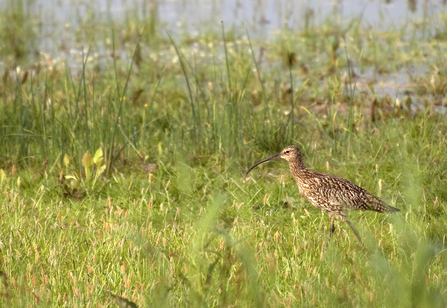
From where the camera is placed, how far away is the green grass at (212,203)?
11.2 feet

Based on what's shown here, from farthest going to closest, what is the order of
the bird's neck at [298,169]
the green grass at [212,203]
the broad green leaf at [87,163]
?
the broad green leaf at [87,163], the bird's neck at [298,169], the green grass at [212,203]

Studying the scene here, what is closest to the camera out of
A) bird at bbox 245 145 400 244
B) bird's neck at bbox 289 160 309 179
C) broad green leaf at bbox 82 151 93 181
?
bird at bbox 245 145 400 244

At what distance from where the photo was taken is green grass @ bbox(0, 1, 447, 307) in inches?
134

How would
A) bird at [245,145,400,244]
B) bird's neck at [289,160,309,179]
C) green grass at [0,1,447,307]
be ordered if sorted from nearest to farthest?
green grass at [0,1,447,307], bird at [245,145,400,244], bird's neck at [289,160,309,179]

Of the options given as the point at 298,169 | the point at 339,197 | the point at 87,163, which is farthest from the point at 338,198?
the point at 87,163

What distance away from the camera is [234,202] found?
4.94 m

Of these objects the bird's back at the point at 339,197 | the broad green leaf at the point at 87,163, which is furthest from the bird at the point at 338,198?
the broad green leaf at the point at 87,163

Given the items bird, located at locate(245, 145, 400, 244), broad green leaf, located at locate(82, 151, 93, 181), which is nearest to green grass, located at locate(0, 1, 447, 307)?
broad green leaf, located at locate(82, 151, 93, 181)

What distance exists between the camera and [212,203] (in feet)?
9.14

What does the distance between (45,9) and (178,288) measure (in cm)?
945

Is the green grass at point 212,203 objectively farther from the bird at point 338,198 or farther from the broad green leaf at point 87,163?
the bird at point 338,198

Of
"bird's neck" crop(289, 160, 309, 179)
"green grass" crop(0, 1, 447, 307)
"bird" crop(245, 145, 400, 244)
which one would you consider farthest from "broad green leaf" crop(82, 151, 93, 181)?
"bird" crop(245, 145, 400, 244)

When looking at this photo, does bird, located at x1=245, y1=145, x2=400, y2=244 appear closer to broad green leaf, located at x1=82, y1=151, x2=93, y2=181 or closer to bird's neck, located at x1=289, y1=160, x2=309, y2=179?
bird's neck, located at x1=289, y1=160, x2=309, y2=179

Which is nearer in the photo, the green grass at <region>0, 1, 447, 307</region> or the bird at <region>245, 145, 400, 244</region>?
the green grass at <region>0, 1, 447, 307</region>
